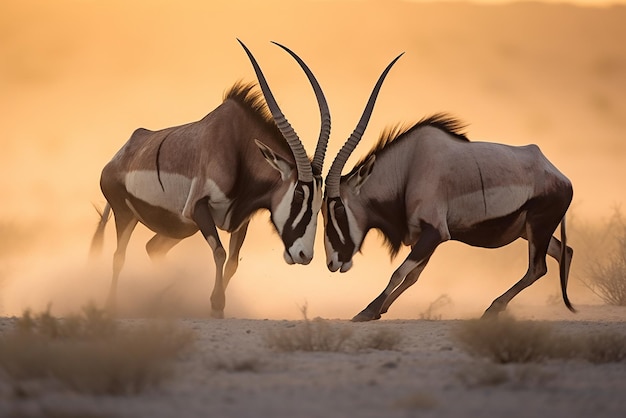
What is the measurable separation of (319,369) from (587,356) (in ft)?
7.62

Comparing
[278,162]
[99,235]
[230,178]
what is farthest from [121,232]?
[278,162]

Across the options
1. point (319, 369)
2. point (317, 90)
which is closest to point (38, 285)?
point (317, 90)

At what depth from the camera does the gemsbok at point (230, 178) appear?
13516 mm

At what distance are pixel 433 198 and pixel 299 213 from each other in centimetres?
163

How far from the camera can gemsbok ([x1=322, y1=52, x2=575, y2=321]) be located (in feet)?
45.3

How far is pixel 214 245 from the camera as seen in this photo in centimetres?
1374

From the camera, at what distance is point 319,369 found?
27.2ft

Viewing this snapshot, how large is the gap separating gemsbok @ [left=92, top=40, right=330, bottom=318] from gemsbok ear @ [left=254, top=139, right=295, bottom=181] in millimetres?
12

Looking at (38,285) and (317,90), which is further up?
(317,90)

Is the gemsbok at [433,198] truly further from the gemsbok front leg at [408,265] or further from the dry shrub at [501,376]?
the dry shrub at [501,376]

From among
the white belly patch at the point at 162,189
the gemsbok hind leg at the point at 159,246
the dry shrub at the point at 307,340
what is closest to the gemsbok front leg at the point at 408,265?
the white belly patch at the point at 162,189

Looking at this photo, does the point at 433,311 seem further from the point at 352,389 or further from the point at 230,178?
the point at 352,389

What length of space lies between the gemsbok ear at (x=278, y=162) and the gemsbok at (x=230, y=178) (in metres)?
0.01

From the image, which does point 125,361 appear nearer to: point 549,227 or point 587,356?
point 587,356
